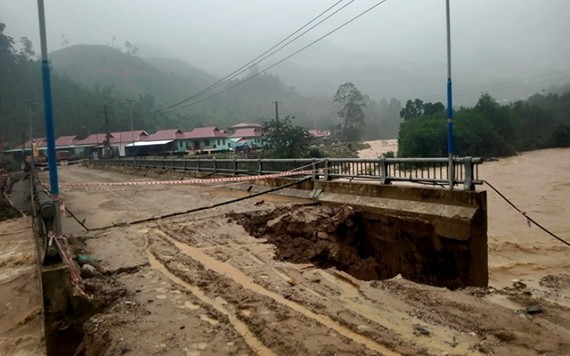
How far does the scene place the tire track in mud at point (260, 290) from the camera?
3805 mm

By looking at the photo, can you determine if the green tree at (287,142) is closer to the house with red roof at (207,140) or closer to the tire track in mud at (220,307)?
the tire track in mud at (220,307)

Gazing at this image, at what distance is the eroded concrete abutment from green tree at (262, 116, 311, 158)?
22043 mm

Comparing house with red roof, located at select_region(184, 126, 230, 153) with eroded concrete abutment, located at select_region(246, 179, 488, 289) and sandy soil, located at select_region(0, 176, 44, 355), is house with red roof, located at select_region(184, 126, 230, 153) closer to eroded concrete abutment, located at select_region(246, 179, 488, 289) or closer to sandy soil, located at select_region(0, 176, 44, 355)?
sandy soil, located at select_region(0, 176, 44, 355)

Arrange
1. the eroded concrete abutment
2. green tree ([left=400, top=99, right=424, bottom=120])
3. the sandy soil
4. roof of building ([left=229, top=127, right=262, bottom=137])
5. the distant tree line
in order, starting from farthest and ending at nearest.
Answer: roof of building ([left=229, top=127, right=262, bottom=137])
green tree ([left=400, top=99, right=424, bottom=120])
the distant tree line
the eroded concrete abutment
the sandy soil

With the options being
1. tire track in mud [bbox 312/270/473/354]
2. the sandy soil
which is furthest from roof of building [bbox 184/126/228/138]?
tire track in mud [bbox 312/270/473/354]

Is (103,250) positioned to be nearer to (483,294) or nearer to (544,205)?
(483,294)

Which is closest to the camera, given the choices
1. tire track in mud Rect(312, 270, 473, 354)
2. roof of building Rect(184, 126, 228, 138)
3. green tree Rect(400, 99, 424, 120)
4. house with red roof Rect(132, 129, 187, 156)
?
tire track in mud Rect(312, 270, 473, 354)

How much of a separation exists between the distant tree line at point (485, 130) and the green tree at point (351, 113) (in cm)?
2434

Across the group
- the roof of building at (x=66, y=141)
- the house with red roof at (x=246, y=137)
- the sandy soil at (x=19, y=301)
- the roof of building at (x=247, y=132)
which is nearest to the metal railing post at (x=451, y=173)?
the sandy soil at (x=19, y=301)

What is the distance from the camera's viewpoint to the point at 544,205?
19578 mm

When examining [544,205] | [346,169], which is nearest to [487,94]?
[544,205]

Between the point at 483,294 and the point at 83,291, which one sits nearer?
the point at 83,291

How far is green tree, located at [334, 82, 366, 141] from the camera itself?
82438mm

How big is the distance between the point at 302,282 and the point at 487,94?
162 feet
